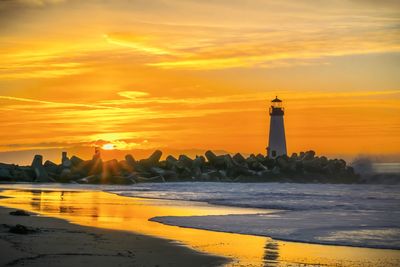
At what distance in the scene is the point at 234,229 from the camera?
1073 centimetres

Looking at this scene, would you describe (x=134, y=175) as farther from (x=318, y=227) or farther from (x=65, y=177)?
(x=318, y=227)

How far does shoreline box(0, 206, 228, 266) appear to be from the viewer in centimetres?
685

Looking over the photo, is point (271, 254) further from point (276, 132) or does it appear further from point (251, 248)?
point (276, 132)

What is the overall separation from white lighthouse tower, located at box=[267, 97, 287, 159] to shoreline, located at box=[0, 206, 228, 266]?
37385 mm

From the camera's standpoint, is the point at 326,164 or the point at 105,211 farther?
the point at 326,164

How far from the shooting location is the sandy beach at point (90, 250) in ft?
22.4

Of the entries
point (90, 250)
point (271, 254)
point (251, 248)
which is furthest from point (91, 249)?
point (271, 254)

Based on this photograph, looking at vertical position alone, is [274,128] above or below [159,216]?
above

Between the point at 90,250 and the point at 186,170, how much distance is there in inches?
1330

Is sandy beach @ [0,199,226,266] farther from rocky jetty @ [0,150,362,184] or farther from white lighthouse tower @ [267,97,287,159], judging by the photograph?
white lighthouse tower @ [267,97,287,159]

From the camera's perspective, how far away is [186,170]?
41469 millimetres

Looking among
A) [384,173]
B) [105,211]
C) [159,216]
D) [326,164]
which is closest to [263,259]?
[159,216]

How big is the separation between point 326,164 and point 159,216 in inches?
1284

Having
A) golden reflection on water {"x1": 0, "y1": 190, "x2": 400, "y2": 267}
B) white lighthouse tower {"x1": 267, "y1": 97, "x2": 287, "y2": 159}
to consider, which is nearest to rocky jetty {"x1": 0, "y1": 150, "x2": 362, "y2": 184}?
white lighthouse tower {"x1": 267, "y1": 97, "x2": 287, "y2": 159}
